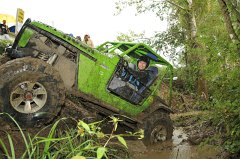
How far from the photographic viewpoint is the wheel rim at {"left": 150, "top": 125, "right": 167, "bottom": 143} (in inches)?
262

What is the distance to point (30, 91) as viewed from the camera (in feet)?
14.3

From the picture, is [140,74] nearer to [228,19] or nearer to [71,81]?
[71,81]

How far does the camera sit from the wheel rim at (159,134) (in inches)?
262

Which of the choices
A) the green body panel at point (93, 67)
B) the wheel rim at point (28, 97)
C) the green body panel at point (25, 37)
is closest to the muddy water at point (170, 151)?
the green body panel at point (93, 67)

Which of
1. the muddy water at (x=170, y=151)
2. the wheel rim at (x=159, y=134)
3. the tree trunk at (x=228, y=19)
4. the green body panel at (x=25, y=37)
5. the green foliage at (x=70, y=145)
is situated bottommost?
the muddy water at (x=170, y=151)

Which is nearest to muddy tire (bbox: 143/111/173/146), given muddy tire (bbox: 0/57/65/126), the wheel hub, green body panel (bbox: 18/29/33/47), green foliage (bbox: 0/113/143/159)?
green foliage (bbox: 0/113/143/159)

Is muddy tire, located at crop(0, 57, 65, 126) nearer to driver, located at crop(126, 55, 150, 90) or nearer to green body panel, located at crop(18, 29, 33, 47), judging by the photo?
green body panel, located at crop(18, 29, 33, 47)

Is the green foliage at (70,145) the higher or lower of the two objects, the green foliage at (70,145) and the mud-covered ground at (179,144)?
the higher

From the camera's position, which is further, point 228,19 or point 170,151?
point 170,151

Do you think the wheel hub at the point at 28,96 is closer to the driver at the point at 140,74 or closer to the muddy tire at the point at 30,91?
the muddy tire at the point at 30,91

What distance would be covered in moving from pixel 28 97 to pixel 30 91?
0.39 feet

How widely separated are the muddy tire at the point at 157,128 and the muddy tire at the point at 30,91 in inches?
106

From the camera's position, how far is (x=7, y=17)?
16438 mm

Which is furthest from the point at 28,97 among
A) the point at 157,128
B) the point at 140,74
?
the point at 157,128
